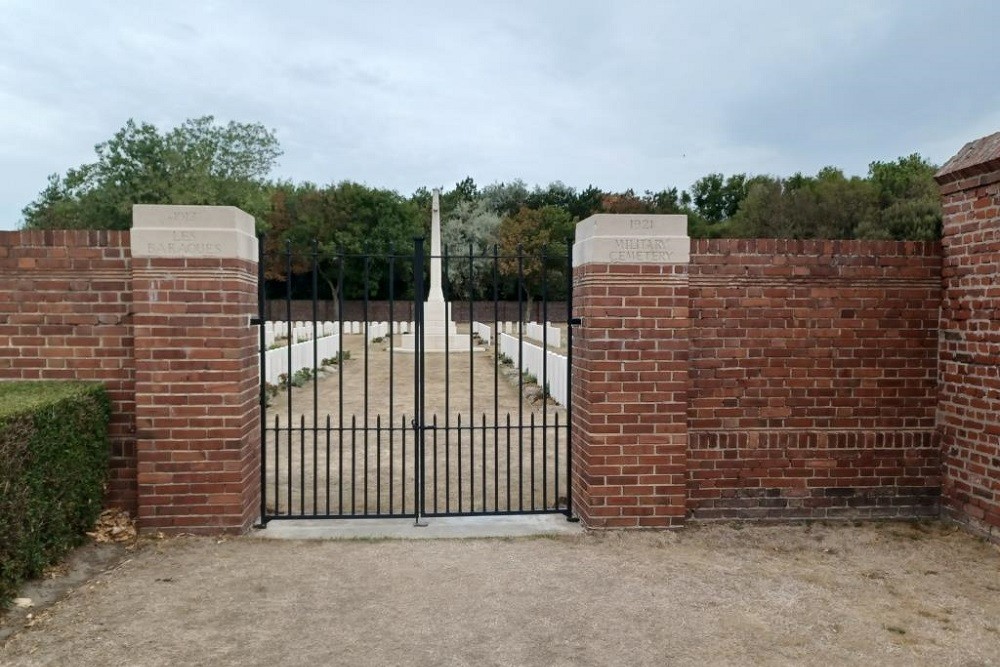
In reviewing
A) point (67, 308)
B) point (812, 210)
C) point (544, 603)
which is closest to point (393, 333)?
point (67, 308)

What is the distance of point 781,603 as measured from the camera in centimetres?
425

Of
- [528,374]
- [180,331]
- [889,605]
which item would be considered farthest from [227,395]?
[528,374]

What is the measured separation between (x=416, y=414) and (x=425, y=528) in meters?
0.93

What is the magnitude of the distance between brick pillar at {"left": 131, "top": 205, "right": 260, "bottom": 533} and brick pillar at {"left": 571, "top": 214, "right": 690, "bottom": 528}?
8.60 ft

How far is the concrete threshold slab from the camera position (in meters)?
5.41

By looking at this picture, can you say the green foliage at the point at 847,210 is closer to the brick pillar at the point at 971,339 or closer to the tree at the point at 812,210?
the tree at the point at 812,210

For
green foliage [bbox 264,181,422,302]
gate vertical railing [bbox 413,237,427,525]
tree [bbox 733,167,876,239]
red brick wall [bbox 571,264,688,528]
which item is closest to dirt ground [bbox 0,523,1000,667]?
red brick wall [bbox 571,264,688,528]

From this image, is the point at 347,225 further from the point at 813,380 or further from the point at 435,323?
the point at 813,380

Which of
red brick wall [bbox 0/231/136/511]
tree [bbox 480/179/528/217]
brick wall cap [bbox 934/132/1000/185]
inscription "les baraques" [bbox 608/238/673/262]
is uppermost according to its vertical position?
tree [bbox 480/179/528/217]

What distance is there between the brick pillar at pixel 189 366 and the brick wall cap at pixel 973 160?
5491 millimetres

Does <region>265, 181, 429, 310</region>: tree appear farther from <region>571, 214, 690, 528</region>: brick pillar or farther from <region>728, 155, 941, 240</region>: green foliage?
<region>571, 214, 690, 528</region>: brick pillar

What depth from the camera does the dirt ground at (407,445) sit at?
5.87 meters

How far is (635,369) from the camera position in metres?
5.48

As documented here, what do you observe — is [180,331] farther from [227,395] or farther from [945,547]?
[945,547]
